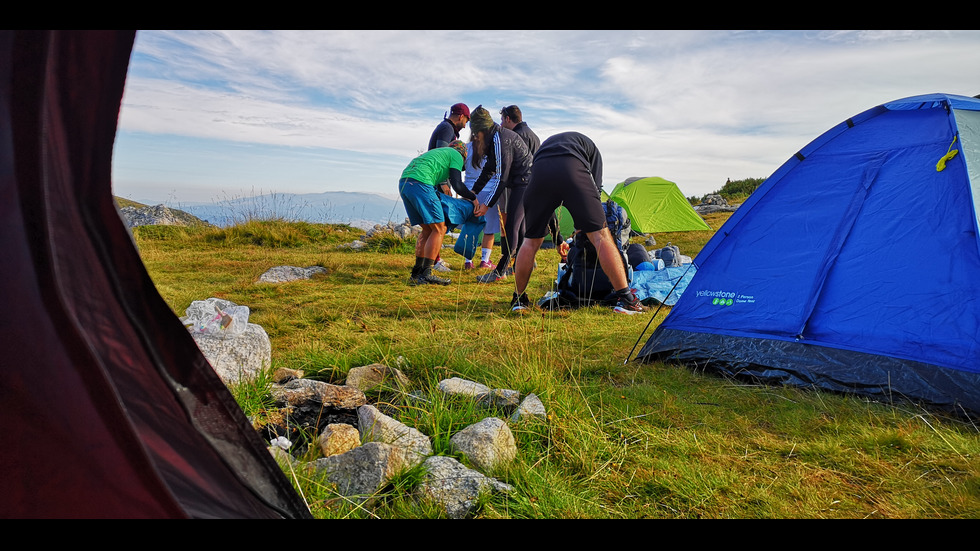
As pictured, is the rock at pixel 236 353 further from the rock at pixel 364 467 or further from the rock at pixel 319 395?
the rock at pixel 364 467

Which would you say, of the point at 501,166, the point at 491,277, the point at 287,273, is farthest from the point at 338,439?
the point at 287,273

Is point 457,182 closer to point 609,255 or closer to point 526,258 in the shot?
point 526,258

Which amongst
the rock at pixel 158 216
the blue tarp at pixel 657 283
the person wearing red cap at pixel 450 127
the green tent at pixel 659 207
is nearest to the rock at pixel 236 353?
the blue tarp at pixel 657 283

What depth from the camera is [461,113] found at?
8.92 metres

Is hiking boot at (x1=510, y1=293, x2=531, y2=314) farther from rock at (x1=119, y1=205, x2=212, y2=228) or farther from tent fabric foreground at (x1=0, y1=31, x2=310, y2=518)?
rock at (x1=119, y1=205, x2=212, y2=228)

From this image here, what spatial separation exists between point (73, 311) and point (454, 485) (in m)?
1.40

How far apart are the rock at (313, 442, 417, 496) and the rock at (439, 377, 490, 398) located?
2.23ft

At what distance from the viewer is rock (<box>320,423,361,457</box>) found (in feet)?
8.20

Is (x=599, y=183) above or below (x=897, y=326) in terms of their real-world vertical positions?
above

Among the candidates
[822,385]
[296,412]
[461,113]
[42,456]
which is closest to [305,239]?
[461,113]

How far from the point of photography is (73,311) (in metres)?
1.38
